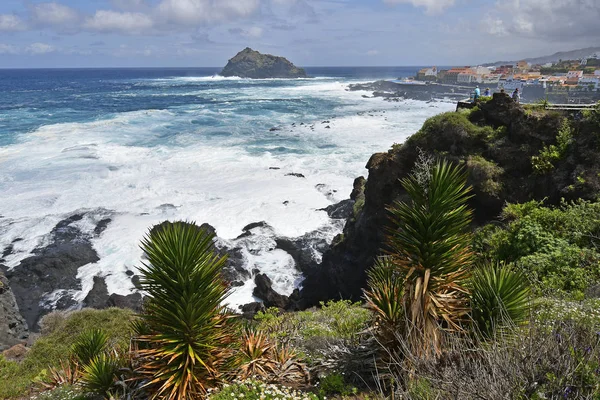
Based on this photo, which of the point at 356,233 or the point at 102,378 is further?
the point at 356,233

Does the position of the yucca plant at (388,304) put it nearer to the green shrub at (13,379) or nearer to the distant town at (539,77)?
the green shrub at (13,379)

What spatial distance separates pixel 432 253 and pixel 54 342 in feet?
38.0

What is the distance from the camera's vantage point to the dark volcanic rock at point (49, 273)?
1831 cm

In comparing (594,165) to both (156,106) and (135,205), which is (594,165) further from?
(156,106)

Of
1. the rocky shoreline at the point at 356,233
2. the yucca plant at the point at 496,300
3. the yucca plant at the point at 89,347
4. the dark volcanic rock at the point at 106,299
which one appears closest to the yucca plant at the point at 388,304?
the yucca plant at the point at 496,300

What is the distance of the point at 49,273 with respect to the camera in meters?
20.1

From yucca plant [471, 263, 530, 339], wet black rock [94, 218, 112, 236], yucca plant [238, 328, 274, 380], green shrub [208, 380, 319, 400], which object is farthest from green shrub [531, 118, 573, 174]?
wet black rock [94, 218, 112, 236]

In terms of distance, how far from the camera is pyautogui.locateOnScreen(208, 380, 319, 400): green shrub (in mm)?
5484

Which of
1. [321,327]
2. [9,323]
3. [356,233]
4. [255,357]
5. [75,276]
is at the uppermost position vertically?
[255,357]

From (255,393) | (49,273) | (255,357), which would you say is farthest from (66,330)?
(255,393)

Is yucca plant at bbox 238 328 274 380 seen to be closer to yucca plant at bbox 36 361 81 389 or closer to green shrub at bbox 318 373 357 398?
green shrub at bbox 318 373 357 398

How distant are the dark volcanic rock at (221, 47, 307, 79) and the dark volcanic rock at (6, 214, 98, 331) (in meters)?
139

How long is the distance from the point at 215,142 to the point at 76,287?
24939 millimetres

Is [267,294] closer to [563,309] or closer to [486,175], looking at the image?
[486,175]
